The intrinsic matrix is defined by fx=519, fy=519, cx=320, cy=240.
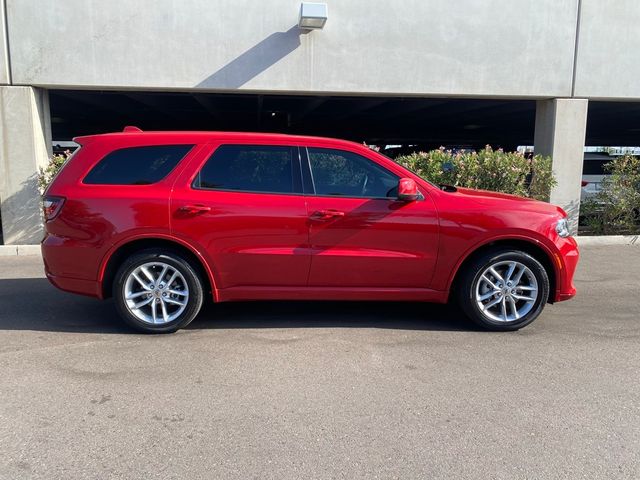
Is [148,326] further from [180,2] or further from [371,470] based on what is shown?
[180,2]

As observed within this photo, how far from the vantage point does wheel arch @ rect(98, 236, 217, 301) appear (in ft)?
15.5

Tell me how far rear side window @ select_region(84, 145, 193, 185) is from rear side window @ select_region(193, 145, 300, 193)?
0.31 metres

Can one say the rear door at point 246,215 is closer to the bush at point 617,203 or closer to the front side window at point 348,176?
the front side window at point 348,176

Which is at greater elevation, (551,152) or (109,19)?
(109,19)

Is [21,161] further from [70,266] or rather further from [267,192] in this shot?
[267,192]

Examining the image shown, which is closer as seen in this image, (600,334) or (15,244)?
(600,334)

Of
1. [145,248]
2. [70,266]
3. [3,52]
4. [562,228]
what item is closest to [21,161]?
[3,52]

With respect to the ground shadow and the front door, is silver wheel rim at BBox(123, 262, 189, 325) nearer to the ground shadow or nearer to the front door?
the front door

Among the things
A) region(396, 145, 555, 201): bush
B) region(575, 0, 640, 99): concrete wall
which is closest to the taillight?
region(396, 145, 555, 201): bush

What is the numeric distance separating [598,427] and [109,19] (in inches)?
354

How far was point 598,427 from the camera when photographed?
3.25m

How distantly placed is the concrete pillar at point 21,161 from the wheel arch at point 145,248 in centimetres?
520

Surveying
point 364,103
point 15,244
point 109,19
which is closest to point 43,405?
point 15,244

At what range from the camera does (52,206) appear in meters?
4.72
